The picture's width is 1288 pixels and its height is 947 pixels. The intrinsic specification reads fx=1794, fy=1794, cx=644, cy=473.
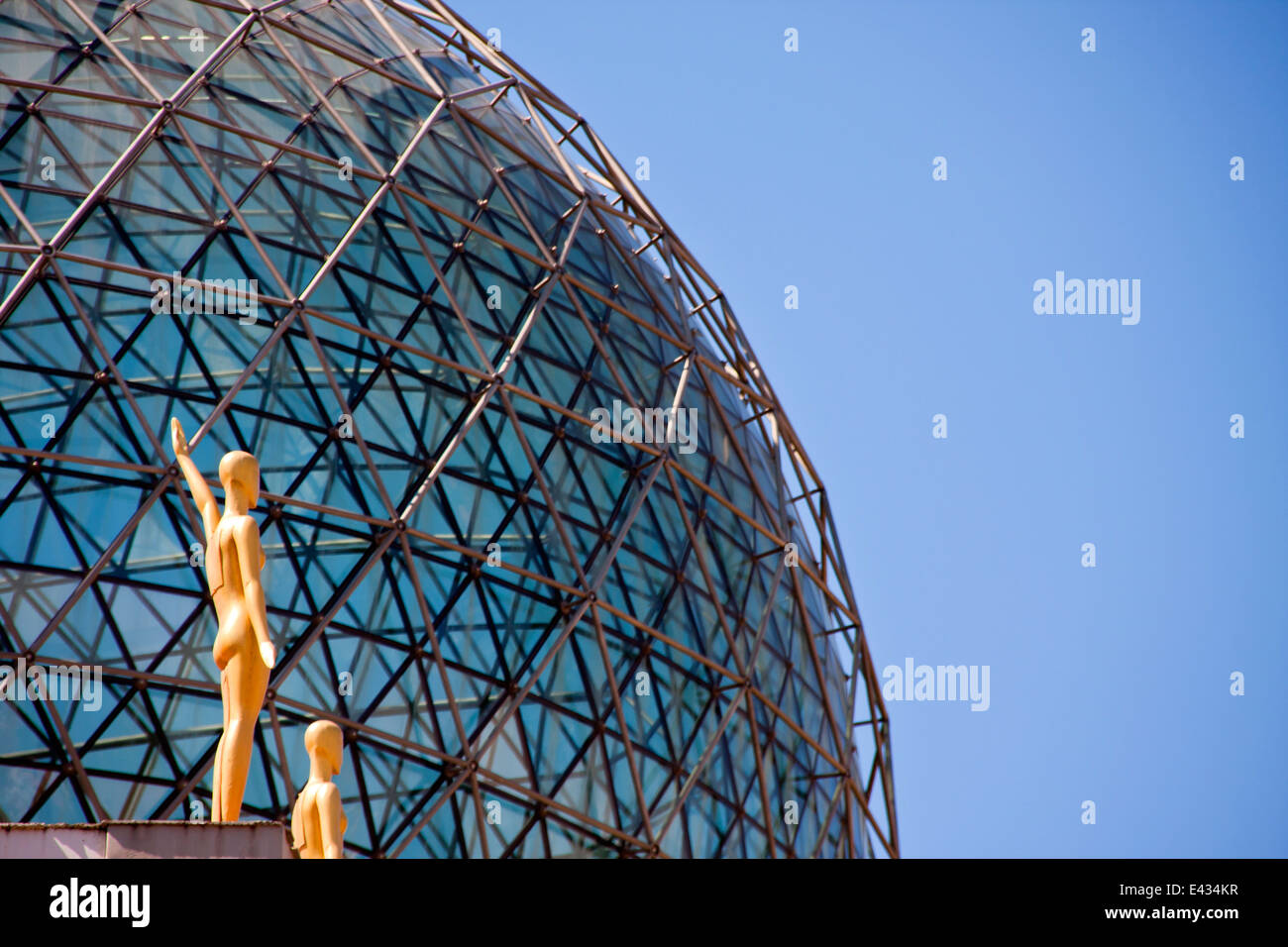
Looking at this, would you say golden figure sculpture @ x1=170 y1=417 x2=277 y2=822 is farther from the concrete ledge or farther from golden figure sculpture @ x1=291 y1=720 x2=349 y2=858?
the concrete ledge

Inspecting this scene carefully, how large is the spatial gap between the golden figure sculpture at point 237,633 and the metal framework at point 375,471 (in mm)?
5401

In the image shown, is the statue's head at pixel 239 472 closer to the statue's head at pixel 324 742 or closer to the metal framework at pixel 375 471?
the statue's head at pixel 324 742

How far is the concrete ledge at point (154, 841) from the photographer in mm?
13062

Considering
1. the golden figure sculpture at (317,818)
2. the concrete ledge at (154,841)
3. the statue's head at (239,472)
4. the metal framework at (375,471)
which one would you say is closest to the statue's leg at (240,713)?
the golden figure sculpture at (317,818)

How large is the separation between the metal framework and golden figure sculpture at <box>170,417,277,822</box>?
5.40m

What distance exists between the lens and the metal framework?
67.8ft

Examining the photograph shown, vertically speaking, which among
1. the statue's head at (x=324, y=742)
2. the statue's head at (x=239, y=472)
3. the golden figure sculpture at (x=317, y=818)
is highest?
the statue's head at (x=239, y=472)

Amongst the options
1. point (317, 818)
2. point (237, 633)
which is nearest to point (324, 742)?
point (317, 818)

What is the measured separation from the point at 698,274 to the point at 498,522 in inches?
328

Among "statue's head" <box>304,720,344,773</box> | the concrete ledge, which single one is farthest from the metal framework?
the concrete ledge

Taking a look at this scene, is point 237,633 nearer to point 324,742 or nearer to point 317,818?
point 324,742

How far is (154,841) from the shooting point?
13.1 meters

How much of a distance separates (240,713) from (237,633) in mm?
654
